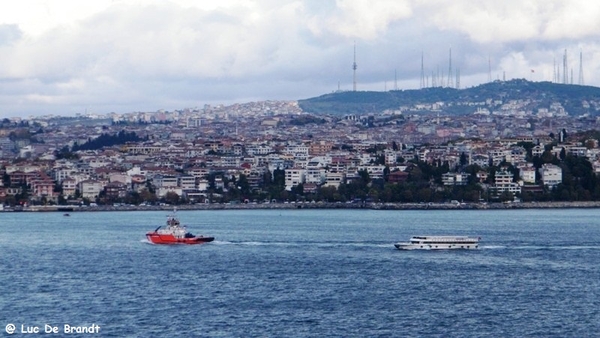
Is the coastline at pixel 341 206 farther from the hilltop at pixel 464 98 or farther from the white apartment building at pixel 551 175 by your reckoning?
the hilltop at pixel 464 98

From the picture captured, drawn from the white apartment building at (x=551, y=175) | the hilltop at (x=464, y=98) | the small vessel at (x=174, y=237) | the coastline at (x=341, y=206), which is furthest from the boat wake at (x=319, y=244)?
the hilltop at (x=464, y=98)

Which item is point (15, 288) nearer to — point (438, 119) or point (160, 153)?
point (160, 153)

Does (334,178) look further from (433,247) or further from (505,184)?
(433,247)

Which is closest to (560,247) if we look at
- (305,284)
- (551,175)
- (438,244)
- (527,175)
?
(438,244)

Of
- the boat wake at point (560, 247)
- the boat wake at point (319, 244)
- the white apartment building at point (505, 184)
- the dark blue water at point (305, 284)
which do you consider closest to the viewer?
the dark blue water at point (305, 284)

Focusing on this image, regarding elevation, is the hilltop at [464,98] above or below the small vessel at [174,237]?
above

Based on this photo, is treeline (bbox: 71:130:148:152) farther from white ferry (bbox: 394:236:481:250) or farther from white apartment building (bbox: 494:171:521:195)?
white ferry (bbox: 394:236:481:250)
